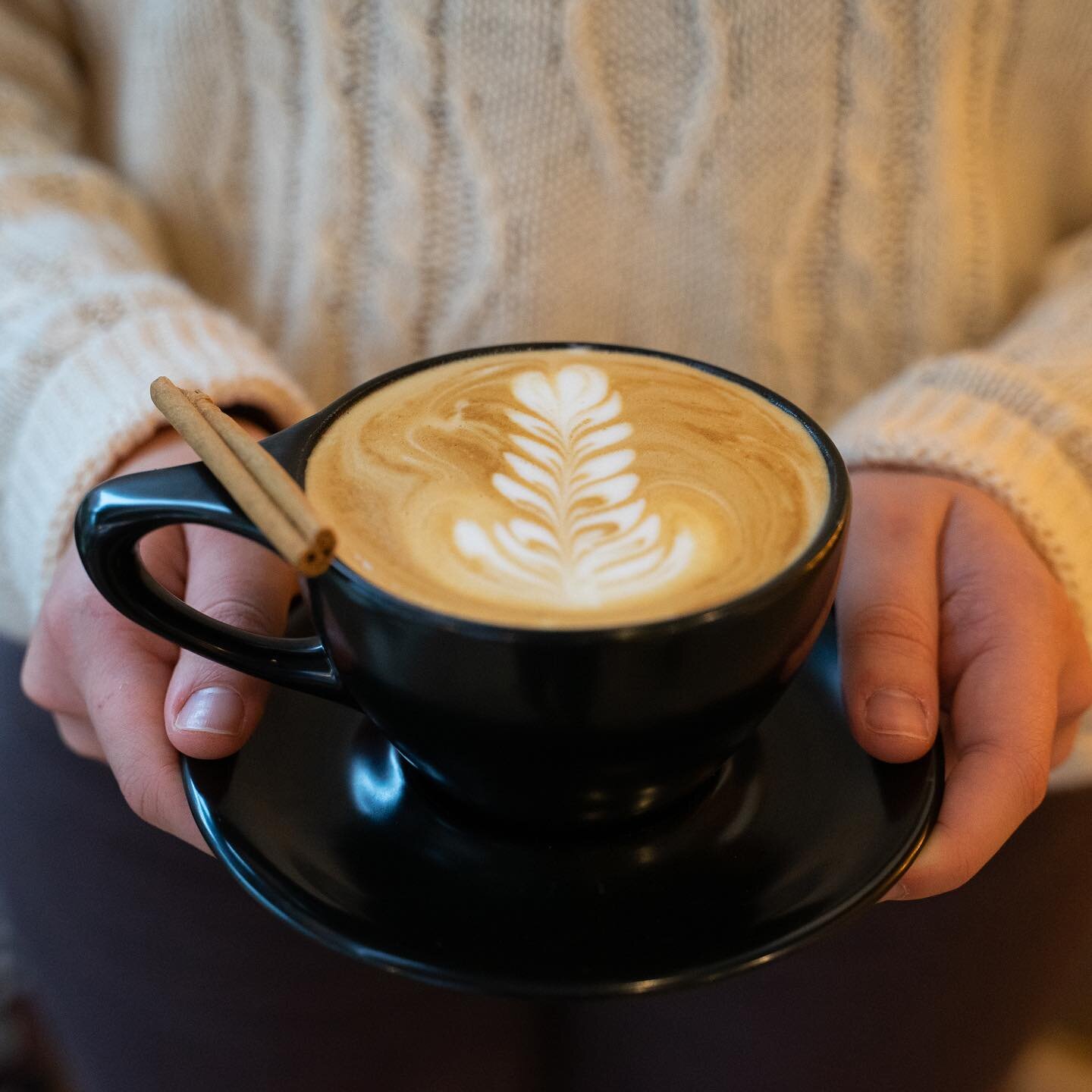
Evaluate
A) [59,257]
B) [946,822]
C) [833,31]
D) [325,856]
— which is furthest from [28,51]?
[946,822]

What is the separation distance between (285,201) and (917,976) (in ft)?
2.42

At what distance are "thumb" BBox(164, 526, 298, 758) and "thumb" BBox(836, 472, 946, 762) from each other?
0.96 feet

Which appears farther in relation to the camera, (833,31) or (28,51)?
(28,51)

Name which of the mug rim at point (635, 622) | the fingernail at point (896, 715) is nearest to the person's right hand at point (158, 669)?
the mug rim at point (635, 622)

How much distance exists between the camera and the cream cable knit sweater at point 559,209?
0.71m

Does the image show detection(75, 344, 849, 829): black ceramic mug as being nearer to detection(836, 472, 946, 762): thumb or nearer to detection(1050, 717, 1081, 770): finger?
detection(836, 472, 946, 762): thumb

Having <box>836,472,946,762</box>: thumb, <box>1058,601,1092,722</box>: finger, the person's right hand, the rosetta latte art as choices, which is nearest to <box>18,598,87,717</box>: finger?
the person's right hand

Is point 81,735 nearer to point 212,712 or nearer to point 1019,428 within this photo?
point 212,712

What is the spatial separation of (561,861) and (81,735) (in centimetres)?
32

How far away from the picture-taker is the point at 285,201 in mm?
860

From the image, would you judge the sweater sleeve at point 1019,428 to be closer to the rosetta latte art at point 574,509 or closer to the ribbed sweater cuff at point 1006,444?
the ribbed sweater cuff at point 1006,444

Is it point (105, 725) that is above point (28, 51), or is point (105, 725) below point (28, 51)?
below

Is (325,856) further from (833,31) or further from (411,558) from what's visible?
(833,31)

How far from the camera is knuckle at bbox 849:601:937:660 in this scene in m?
0.52
